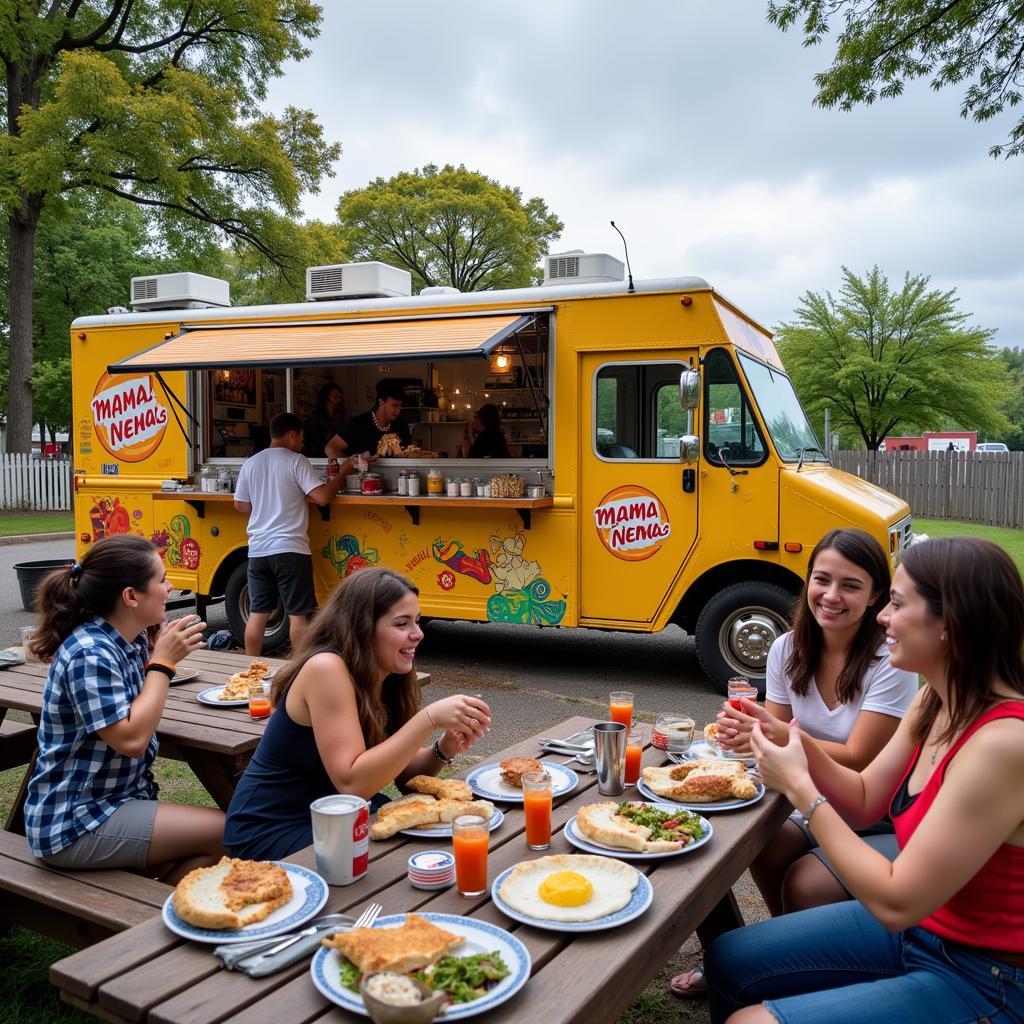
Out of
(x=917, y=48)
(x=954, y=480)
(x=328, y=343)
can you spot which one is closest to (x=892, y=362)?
(x=954, y=480)

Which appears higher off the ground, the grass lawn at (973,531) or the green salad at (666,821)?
the green salad at (666,821)

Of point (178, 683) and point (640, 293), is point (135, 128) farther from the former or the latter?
point (178, 683)

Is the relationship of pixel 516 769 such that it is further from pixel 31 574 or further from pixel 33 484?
pixel 33 484

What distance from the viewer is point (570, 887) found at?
1.90 metres

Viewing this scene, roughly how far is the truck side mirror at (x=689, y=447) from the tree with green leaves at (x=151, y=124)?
14.4 metres

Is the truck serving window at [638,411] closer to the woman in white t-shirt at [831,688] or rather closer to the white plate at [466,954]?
the woman in white t-shirt at [831,688]

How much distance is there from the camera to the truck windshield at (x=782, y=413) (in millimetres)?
6527

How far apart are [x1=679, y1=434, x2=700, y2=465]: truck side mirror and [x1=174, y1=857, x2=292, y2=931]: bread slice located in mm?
4887

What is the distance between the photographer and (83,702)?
2.68 metres

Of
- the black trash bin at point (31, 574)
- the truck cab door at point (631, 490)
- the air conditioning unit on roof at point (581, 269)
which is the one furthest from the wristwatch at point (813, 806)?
the black trash bin at point (31, 574)

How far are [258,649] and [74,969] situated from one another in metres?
5.53

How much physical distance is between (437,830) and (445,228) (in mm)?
28906

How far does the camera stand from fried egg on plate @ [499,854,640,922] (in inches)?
73.0

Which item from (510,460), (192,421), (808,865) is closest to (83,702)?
(808,865)
